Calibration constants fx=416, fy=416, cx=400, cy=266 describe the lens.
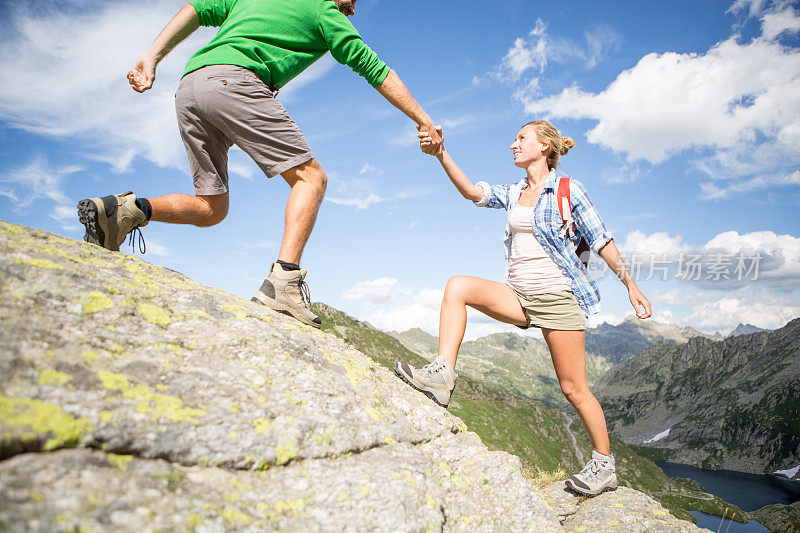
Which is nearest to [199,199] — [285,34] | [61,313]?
[285,34]

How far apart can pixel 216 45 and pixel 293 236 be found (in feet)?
9.15

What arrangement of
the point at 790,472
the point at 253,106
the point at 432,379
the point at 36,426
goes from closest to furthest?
the point at 36,426 → the point at 253,106 → the point at 432,379 → the point at 790,472

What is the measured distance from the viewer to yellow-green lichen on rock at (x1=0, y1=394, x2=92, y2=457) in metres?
2.15

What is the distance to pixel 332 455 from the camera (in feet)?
11.6

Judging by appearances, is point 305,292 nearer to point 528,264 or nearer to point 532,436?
point 528,264

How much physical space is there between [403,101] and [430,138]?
103cm

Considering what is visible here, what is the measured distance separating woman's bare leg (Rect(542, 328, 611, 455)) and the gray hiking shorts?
4533 millimetres

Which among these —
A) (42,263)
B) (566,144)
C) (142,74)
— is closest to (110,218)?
(42,263)

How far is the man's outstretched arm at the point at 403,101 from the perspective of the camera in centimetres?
612

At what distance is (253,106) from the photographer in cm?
537

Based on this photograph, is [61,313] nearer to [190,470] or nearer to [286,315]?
[190,470]

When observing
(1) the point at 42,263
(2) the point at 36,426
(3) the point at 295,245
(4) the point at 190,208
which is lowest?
(2) the point at 36,426

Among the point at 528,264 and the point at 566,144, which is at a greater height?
the point at 566,144

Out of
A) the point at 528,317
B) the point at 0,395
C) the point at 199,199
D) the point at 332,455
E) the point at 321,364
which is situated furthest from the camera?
the point at 528,317
